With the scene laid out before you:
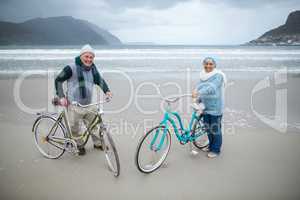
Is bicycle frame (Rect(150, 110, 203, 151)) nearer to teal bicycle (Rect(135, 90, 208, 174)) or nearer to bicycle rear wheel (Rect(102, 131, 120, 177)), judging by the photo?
teal bicycle (Rect(135, 90, 208, 174))

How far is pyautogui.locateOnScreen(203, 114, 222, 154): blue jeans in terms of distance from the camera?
13.2ft

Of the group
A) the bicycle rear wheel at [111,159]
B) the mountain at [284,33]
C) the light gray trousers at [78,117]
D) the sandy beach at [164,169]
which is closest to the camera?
the sandy beach at [164,169]

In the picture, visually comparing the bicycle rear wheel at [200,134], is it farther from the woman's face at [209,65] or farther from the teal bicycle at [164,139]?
the woman's face at [209,65]

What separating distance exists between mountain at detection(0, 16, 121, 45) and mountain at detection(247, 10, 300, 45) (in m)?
82.1

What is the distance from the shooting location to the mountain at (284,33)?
7433 cm

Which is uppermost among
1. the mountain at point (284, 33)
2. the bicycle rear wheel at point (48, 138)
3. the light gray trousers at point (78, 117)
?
the mountain at point (284, 33)

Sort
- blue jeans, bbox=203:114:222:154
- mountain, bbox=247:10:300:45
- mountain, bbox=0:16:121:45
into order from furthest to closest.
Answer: mountain, bbox=0:16:121:45 → mountain, bbox=247:10:300:45 → blue jeans, bbox=203:114:222:154

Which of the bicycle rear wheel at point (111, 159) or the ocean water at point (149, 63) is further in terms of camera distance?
the ocean water at point (149, 63)

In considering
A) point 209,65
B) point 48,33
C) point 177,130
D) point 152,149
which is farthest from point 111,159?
point 48,33

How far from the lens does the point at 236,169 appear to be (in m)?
3.91

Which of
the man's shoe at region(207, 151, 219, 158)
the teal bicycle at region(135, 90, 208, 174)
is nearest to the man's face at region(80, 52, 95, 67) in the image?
the teal bicycle at region(135, 90, 208, 174)

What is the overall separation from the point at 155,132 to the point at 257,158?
2110 millimetres

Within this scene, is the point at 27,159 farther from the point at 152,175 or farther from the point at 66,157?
the point at 152,175

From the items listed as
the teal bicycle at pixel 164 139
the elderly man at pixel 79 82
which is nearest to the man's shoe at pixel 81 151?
the elderly man at pixel 79 82
